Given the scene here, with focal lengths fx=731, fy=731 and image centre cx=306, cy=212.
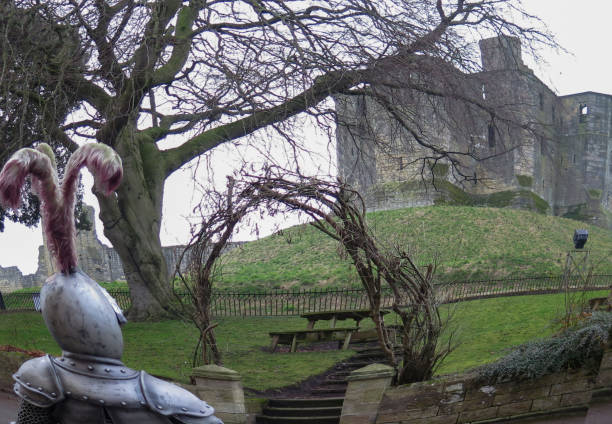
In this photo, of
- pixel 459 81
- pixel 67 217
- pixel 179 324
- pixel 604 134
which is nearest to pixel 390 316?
Result: pixel 179 324

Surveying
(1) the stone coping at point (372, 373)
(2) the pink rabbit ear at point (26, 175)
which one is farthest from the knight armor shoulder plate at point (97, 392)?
(1) the stone coping at point (372, 373)

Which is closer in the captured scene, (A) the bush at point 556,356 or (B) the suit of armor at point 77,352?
(B) the suit of armor at point 77,352

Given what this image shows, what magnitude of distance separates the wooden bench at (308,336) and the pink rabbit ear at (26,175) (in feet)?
30.4

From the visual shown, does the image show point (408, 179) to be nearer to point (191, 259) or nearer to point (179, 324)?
point (179, 324)

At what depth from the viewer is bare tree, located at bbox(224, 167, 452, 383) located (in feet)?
29.1

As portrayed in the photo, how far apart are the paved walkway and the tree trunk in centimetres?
542

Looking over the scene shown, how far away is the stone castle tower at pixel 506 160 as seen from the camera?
50.9ft

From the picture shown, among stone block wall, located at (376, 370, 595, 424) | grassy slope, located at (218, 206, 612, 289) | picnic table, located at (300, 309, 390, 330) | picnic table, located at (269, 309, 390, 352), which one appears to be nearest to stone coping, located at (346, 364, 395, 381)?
stone block wall, located at (376, 370, 595, 424)

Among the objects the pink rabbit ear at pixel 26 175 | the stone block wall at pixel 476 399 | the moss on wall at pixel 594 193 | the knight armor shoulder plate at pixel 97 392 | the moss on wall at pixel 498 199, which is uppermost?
the moss on wall at pixel 594 193

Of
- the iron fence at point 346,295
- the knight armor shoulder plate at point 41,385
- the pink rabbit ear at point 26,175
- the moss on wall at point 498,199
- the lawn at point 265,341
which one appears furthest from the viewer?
the moss on wall at point 498,199

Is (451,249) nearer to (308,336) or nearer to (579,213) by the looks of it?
(308,336)

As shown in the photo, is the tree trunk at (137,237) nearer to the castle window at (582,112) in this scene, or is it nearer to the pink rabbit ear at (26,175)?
the pink rabbit ear at (26,175)

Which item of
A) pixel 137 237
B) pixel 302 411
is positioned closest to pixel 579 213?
pixel 137 237

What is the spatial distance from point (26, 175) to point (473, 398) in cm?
586
